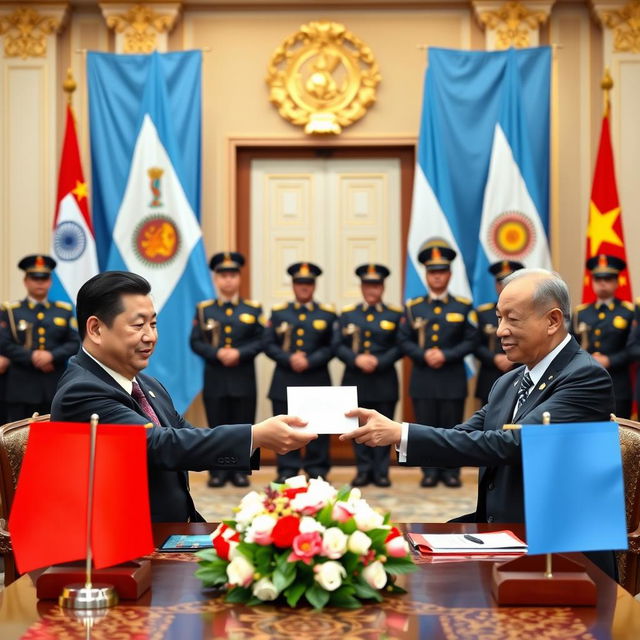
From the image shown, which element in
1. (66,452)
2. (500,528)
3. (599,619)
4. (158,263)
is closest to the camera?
(599,619)

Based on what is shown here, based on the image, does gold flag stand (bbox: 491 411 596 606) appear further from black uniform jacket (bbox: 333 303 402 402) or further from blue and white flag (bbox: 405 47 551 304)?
blue and white flag (bbox: 405 47 551 304)

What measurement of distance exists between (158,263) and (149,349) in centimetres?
527

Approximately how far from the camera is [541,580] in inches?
71.2

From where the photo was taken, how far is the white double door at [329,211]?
330 inches

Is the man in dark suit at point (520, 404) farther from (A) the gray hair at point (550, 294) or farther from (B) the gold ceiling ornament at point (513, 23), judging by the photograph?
(B) the gold ceiling ornament at point (513, 23)

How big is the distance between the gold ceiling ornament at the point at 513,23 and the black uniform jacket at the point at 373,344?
8.00 feet

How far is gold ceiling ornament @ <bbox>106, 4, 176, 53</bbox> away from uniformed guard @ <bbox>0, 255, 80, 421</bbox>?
1.99m

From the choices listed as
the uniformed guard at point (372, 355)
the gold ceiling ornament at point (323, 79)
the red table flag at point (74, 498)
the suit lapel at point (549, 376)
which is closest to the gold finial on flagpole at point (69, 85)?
the gold ceiling ornament at point (323, 79)

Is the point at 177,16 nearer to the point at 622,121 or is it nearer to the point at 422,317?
the point at 422,317

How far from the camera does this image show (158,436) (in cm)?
254

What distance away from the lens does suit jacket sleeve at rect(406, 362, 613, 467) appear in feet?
8.77

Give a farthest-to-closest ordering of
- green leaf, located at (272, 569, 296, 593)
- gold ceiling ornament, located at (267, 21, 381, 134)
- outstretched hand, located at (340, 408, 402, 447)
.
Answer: gold ceiling ornament, located at (267, 21, 381, 134), outstretched hand, located at (340, 408, 402, 447), green leaf, located at (272, 569, 296, 593)

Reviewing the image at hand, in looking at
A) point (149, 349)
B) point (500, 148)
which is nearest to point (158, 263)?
point (500, 148)

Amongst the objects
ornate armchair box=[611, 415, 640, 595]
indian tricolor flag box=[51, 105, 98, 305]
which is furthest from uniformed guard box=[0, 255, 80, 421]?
ornate armchair box=[611, 415, 640, 595]
